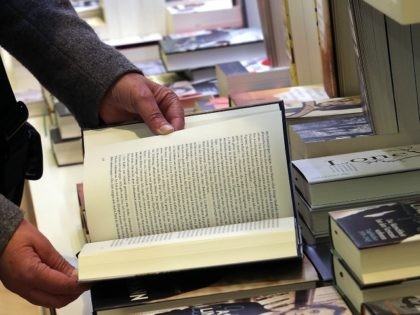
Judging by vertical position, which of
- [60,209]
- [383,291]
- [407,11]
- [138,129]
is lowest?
[60,209]

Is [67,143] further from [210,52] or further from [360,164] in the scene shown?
[360,164]

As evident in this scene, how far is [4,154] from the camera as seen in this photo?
110 centimetres

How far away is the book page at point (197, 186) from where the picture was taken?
A: 34.0 inches

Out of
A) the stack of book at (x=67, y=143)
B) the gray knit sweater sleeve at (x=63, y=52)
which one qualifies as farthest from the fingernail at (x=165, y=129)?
the stack of book at (x=67, y=143)

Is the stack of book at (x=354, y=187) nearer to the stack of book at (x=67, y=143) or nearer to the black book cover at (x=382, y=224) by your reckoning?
the black book cover at (x=382, y=224)

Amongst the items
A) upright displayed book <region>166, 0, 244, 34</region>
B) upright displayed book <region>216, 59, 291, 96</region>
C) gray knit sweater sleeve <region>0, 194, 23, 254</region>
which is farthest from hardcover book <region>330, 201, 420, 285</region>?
upright displayed book <region>166, 0, 244, 34</region>

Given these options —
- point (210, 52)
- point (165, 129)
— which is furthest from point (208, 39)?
point (165, 129)

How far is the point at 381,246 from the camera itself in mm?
695

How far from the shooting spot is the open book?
0.85m

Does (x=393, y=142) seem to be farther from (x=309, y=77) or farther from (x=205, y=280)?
(x=309, y=77)

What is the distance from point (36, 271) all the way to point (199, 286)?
169mm

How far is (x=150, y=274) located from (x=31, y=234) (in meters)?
0.14

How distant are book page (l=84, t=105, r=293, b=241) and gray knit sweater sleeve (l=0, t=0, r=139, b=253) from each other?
18 cm

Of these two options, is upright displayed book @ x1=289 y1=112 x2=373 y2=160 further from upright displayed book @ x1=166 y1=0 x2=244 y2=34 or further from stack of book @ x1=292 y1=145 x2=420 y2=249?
upright displayed book @ x1=166 y1=0 x2=244 y2=34
